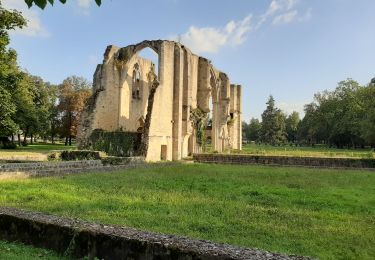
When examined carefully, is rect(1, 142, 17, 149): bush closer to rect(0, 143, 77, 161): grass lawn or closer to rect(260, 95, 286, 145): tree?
rect(0, 143, 77, 161): grass lawn

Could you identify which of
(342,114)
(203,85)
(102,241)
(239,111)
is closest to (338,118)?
(342,114)

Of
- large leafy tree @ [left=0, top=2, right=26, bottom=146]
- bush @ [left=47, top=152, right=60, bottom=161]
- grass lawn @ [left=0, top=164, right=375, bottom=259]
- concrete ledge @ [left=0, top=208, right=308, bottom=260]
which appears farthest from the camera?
bush @ [left=47, top=152, right=60, bottom=161]

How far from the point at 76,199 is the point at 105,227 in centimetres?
490

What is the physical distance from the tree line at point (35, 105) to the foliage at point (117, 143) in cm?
776

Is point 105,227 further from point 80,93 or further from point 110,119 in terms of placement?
point 80,93

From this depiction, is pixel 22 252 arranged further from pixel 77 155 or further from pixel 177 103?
pixel 177 103

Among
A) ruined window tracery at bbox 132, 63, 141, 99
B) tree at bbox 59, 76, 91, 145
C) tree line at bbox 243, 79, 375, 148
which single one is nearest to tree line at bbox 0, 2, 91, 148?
tree at bbox 59, 76, 91, 145

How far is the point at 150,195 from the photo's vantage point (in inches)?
439

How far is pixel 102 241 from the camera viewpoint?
16.8ft

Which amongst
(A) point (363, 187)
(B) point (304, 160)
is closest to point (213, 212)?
(A) point (363, 187)

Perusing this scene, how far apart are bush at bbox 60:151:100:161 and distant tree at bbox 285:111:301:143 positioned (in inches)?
3485

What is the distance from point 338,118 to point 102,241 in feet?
241

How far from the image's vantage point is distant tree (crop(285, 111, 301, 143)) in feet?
354

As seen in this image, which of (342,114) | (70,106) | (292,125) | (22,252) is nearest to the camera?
(22,252)
